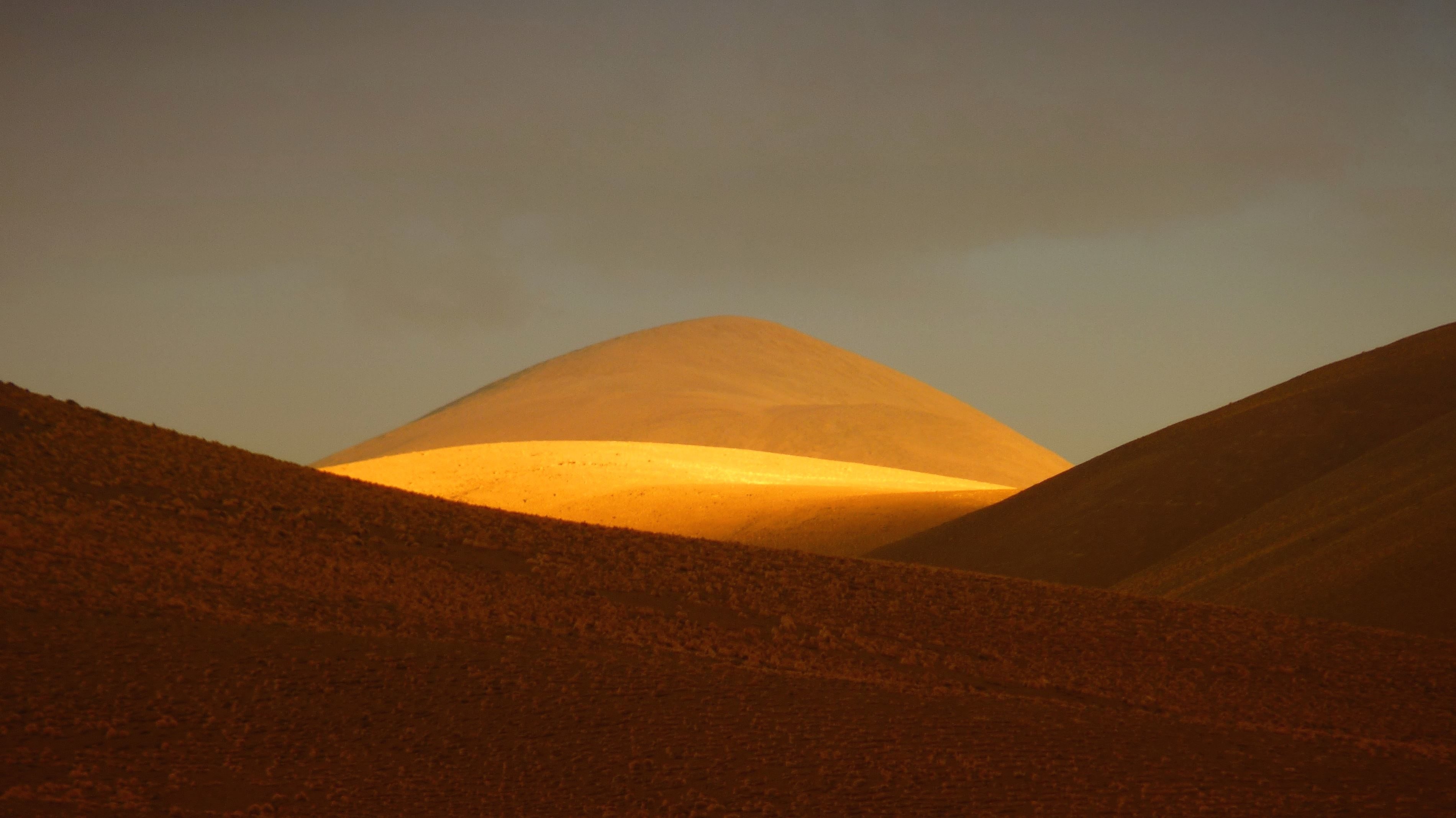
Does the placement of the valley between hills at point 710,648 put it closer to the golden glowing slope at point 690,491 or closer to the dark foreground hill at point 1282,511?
the dark foreground hill at point 1282,511

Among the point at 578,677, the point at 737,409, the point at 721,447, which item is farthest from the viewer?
the point at 737,409

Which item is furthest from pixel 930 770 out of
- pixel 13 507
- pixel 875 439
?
pixel 875 439

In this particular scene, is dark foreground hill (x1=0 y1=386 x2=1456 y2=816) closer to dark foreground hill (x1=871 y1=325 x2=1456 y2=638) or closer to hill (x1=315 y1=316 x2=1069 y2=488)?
dark foreground hill (x1=871 y1=325 x2=1456 y2=638)

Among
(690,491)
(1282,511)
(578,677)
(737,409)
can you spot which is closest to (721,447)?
(737,409)

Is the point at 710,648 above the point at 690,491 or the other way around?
the other way around

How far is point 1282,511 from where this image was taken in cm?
2472

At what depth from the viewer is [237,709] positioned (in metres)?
11.4

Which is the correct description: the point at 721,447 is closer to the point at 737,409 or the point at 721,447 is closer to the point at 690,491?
the point at 737,409

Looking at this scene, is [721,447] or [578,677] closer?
[578,677]

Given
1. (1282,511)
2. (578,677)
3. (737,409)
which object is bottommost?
(578,677)

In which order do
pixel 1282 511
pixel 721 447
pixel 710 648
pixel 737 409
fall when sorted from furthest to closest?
pixel 737 409, pixel 721 447, pixel 1282 511, pixel 710 648

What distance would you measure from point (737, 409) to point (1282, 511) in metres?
72.0

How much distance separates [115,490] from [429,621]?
17.8ft

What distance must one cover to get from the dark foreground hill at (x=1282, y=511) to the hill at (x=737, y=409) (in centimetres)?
4613
